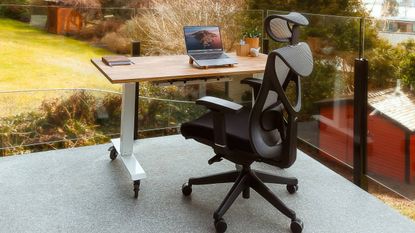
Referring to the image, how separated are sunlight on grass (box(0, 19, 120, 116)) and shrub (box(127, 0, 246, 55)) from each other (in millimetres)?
426

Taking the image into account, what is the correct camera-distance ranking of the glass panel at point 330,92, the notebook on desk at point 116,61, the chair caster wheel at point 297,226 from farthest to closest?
the glass panel at point 330,92, the notebook on desk at point 116,61, the chair caster wheel at point 297,226

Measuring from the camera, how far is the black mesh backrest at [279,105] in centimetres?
185

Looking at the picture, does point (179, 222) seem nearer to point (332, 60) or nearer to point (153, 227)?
point (153, 227)

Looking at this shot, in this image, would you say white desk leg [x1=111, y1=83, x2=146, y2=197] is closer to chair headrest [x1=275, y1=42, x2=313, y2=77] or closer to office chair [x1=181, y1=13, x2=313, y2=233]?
office chair [x1=181, y1=13, x2=313, y2=233]

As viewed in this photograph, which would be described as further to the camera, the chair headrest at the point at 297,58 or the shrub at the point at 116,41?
the shrub at the point at 116,41

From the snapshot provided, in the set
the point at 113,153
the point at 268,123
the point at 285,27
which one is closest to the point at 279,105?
the point at 268,123

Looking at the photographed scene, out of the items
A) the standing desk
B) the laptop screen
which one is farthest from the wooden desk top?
the laptop screen

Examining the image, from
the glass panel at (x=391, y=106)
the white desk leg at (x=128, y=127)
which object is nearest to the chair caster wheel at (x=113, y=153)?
the white desk leg at (x=128, y=127)

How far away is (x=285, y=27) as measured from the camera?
216 cm

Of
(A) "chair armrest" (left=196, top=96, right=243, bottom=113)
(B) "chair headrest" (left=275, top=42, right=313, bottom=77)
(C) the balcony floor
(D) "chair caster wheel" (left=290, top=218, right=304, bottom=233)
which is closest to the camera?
(B) "chair headrest" (left=275, top=42, right=313, bottom=77)

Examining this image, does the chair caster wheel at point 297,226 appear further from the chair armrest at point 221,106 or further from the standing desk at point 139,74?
the standing desk at point 139,74

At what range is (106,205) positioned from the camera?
2377mm

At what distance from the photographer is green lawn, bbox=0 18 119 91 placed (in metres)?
3.53

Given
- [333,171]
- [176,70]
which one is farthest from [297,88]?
[333,171]
